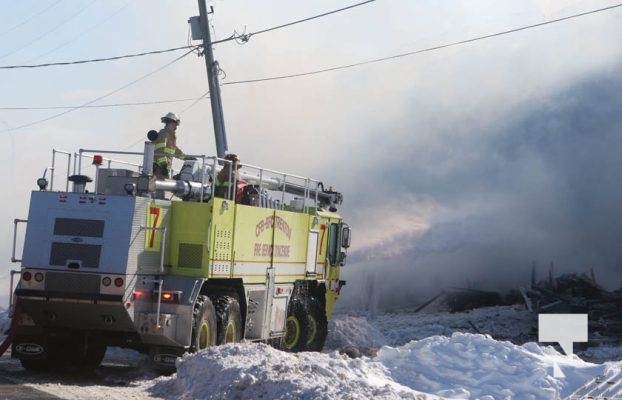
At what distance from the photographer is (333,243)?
21766 millimetres

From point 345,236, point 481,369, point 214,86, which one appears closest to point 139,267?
point 481,369

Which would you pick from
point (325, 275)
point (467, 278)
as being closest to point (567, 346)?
point (325, 275)

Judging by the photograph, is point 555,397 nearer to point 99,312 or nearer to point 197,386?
point 197,386

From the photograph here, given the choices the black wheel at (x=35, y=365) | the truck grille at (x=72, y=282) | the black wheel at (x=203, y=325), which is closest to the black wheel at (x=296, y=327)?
the black wheel at (x=203, y=325)

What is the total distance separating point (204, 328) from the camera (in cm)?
1506

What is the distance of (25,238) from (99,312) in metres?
1.56

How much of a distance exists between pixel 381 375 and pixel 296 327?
6.88 meters

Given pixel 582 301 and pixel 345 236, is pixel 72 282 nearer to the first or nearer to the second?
pixel 345 236

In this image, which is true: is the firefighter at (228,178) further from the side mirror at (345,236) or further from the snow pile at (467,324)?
the snow pile at (467,324)

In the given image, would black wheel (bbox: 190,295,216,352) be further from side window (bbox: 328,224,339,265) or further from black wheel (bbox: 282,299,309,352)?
side window (bbox: 328,224,339,265)

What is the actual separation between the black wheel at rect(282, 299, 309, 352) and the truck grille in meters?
5.98

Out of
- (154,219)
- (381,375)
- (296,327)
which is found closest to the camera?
(381,375)

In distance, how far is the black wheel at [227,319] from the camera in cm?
1557

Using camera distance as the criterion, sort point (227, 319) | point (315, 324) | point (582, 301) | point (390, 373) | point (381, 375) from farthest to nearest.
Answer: point (582, 301) < point (315, 324) < point (227, 319) < point (390, 373) < point (381, 375)
